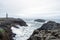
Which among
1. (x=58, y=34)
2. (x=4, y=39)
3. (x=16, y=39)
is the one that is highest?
(x=58, y=34)

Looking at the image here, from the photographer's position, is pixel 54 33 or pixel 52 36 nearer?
pixel 52 36

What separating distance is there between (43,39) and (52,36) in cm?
126

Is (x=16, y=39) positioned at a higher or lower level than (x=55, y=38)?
lower

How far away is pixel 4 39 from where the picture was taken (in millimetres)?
19328

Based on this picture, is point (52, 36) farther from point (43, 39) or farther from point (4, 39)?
point (4, 39)

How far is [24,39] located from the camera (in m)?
26.4

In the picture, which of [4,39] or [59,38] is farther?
[4,39]

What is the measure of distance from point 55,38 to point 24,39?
10422 mm

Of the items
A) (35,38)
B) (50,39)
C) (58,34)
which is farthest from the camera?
(35,38)

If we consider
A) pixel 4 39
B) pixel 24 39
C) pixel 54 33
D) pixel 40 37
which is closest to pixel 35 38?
pixel 40 37

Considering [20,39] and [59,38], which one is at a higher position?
[59,38]

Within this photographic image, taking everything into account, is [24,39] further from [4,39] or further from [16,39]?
[4,39]

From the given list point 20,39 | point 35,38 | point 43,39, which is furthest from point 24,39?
point 43,39

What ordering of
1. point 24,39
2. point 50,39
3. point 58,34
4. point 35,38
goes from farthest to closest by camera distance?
point 24,39 < point 35,38 < point 58,34 < point 50,39
